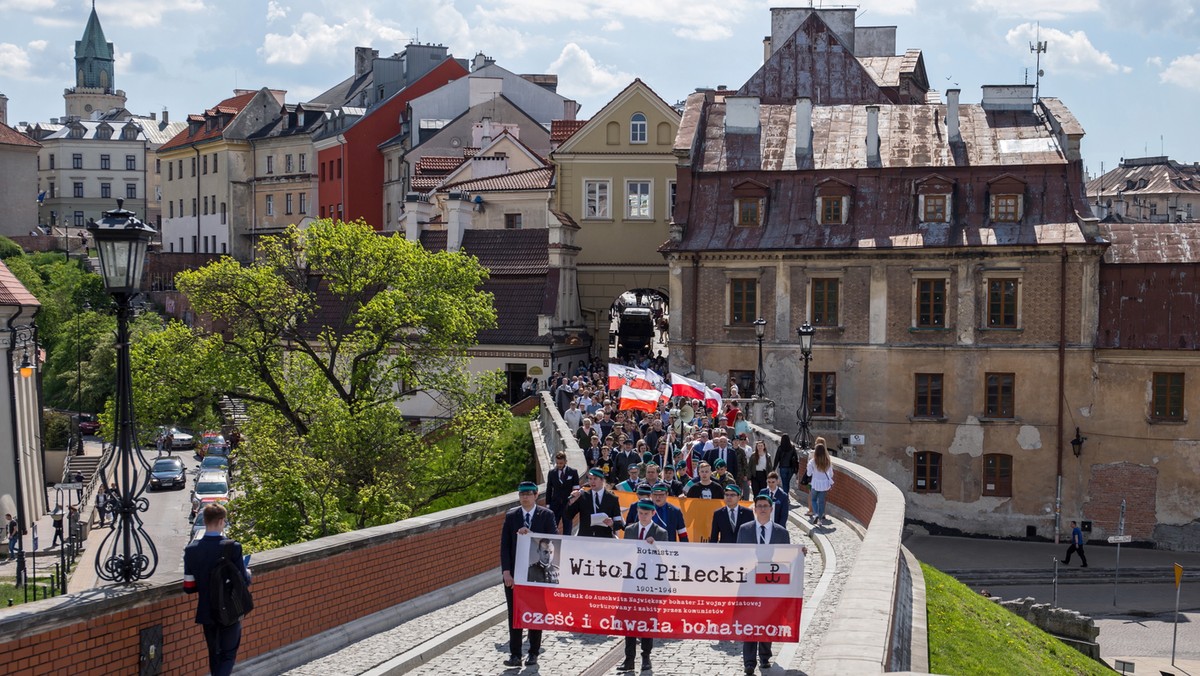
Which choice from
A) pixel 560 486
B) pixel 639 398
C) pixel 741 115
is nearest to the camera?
pixel 560 486

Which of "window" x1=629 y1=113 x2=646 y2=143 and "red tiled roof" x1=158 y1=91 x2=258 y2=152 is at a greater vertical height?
"red tiled roof" x1=158 y1=91 x2=258 y2=152

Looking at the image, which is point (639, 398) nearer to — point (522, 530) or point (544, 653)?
point (544, 653)

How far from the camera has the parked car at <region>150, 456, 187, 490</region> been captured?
200 feet

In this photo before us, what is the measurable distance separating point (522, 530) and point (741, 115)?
126 ft

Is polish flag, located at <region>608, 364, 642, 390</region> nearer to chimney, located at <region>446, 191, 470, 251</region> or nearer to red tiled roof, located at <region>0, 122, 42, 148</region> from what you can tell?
chimney, located at <region>446, 191, 470, 251</region>

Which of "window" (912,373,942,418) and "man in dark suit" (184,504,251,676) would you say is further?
"window" (912,373,942,418)

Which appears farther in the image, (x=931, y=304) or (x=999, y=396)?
(x=931, y=304)

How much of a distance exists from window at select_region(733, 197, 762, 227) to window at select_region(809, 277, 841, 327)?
3.00 metres

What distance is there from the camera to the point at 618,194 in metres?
54.7

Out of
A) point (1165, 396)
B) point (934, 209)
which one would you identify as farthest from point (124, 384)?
point (1165, 396)

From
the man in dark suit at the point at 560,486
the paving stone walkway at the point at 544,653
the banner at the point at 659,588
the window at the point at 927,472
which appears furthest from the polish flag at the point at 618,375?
the window at the point at 927,472

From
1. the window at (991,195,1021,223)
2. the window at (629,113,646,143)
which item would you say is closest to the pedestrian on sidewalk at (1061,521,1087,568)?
the window at (991,195,1021,223)

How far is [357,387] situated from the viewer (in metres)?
39.0

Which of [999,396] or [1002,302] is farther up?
[1002,302]
